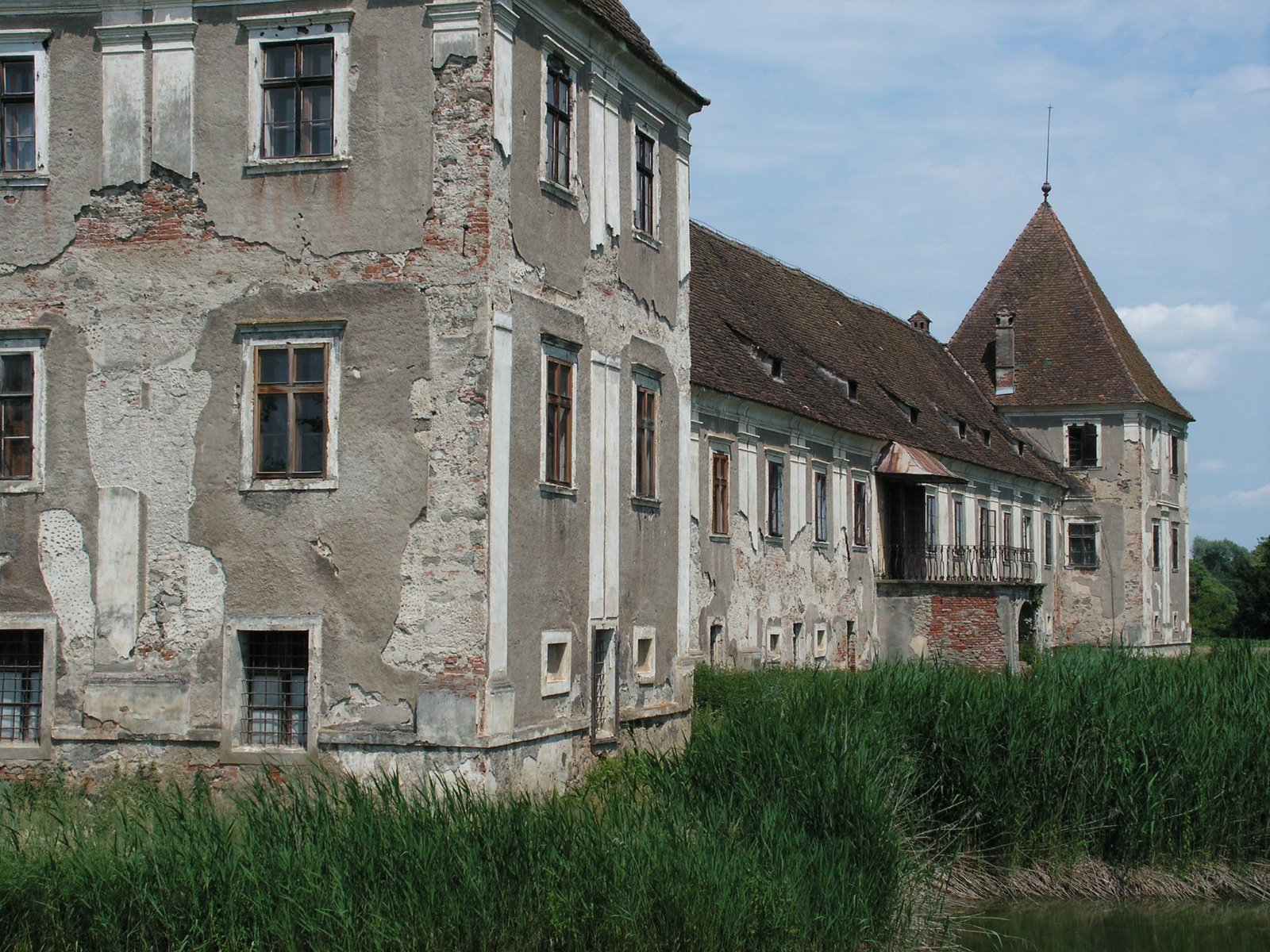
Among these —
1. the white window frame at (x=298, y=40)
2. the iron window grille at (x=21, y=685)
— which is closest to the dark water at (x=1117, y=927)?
the iron window grille at (x=21, y=685)

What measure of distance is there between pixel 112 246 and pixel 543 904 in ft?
26.0

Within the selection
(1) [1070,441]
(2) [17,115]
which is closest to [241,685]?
(2) [17,115]

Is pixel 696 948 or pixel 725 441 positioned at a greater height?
pixel 725 441

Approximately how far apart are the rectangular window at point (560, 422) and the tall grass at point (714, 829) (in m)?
2.84

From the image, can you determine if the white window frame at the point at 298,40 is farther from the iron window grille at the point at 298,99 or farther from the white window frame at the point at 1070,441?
the white window frame at the point at 1070,441

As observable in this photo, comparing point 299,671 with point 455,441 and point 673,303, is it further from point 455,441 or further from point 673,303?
point 673,303

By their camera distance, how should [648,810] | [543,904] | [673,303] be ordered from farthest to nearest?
[673,303] → [648,810] → [543,904]

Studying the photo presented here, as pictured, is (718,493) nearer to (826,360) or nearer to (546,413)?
(826,360)

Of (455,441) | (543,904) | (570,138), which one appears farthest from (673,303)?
(543,904)

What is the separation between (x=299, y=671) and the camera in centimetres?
1420

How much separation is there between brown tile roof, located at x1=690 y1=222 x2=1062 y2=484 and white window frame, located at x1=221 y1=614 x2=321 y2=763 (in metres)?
10.0

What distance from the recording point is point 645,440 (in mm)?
17375

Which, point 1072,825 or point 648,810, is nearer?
point 648,810

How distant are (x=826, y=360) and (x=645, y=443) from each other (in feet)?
46.5
